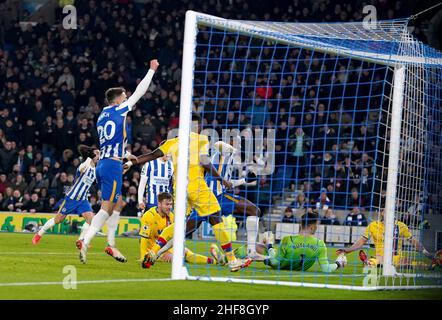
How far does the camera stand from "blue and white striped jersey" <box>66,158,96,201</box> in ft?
55.5

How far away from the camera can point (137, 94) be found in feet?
40.8

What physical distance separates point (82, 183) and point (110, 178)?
440 centimetres

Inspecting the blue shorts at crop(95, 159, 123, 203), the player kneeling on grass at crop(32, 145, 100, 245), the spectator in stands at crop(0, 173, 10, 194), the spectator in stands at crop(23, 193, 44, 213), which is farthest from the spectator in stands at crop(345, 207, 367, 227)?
the spectator in stands at crop(0, 173, 10, 194)

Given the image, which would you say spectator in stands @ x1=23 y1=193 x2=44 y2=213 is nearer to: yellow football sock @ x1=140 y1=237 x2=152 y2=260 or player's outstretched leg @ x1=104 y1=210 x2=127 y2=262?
player's outstretched leg @ x1=104 y1=210 x2=127 y2=262

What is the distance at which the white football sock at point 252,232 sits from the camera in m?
13.6

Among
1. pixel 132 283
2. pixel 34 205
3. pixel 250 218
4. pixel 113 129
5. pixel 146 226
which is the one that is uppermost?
pixel 113 129

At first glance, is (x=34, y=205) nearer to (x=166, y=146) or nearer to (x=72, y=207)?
(x=72, y=207)

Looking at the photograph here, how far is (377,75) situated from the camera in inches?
1040

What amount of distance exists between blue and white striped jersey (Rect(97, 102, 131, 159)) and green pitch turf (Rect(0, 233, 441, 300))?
60.3 inches

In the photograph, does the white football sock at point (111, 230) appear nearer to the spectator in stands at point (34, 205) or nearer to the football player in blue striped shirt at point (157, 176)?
the football player in blue striped shirt at point (157, 176)

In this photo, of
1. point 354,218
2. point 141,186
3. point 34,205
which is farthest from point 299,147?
point 34,205

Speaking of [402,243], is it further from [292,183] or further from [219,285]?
[292,183]

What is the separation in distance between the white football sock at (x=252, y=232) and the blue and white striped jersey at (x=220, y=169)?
1.99ft
